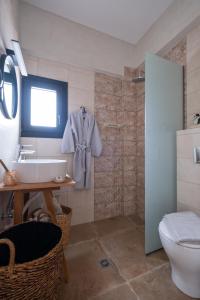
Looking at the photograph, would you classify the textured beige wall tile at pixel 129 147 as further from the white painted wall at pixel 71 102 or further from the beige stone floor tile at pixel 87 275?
the beige stone floor tile at pixel 87 275

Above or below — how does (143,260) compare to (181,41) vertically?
below

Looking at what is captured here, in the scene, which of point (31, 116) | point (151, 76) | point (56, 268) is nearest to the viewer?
point (56, 268)

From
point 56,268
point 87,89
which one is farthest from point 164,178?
point 87,89

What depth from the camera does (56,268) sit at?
804 mm

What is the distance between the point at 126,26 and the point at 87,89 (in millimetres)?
1007

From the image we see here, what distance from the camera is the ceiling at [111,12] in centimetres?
175

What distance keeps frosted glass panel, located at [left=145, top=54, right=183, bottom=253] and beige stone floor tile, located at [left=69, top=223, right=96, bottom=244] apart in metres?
0.69

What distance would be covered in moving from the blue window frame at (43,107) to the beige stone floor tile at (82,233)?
1259 millimetres

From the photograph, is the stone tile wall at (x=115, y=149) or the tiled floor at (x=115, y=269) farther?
the stone tile wall at (x=115, y=149)

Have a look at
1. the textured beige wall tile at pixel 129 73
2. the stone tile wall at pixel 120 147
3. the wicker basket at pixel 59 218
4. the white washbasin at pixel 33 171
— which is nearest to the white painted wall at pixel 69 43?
the textured beige wall tile at pixel 129 73

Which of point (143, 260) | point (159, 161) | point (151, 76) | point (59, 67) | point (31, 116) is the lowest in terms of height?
point (143, 260)

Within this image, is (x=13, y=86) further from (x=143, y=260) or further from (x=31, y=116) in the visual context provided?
(x=143, y=260)

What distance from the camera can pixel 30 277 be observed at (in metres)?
0.68

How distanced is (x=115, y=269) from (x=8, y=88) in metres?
1.82
